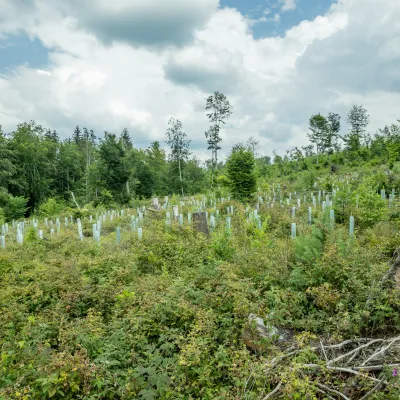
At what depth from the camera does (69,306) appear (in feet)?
17.1

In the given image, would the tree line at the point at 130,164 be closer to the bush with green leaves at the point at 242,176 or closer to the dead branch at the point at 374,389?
the bush with green leaves at the point at 242,176

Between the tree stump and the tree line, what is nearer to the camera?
the tree stump

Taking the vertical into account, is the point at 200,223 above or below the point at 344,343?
above

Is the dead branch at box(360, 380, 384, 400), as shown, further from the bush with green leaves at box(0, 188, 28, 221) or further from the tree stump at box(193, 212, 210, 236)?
the bush with green leaves at box(0, 188, 28, 221)

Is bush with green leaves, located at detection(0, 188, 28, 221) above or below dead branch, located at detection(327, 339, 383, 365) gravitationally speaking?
above

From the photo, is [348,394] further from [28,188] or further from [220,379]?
[28,188]

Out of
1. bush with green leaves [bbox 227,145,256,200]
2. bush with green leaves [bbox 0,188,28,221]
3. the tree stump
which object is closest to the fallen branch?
the tree stump

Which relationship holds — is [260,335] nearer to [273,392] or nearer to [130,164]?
[273,392]

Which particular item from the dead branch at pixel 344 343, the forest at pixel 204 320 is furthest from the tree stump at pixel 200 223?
the dead branch at pixel 344 343

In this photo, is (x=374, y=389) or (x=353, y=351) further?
(x=353, y=351)

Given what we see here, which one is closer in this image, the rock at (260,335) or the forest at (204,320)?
the forest at (204,320)

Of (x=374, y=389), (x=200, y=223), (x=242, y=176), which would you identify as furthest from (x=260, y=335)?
(x=242, y=176)

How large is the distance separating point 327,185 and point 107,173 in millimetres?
22664

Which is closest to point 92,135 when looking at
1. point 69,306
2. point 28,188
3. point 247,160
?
point 28,188
